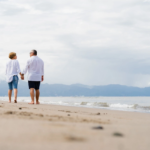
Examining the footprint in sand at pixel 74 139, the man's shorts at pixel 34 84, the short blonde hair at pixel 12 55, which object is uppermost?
the short blonde hair at pixel 12 55

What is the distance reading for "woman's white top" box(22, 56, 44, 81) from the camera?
9086mm

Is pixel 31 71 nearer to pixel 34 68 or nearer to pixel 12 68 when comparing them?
pixel 34 68

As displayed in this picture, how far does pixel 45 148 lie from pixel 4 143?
1.12ft

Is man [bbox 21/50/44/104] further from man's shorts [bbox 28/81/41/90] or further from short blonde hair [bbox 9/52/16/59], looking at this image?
short blonde hair [bbox 9/52/16/59]

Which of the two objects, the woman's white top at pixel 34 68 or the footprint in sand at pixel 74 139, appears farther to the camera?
the woman's white top at pixel 34 68

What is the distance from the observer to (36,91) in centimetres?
921

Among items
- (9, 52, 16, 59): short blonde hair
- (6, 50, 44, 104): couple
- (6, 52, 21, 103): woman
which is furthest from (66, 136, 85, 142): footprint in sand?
(9, 52, 16, 59): short blonde hair

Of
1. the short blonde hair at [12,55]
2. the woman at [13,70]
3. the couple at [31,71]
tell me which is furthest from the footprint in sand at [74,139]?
the short blonde hair at [12,55]

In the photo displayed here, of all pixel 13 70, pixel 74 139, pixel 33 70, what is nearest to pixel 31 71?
pixel 33 70

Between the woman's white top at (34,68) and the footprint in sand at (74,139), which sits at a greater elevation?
the woman's white top at (34,68)

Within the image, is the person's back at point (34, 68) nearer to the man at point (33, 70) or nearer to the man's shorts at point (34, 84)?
the man at point (33, 70)

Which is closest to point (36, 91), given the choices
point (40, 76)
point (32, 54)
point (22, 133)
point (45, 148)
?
point (40, 76)

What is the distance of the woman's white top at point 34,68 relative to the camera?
358 inches

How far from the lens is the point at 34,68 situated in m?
9.15
